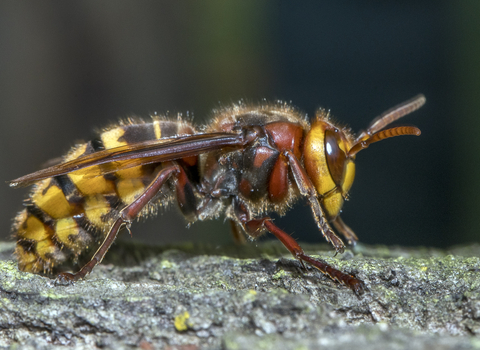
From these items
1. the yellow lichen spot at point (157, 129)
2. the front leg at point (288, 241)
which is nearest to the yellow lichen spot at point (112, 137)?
the yellow lichen spot at point (157, 129)

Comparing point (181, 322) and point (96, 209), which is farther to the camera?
point (96, 209)

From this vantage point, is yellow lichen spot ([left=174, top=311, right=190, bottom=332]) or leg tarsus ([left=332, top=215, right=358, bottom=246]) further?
leg tarsus ([left=332, top=215, right=358, bottom=246])

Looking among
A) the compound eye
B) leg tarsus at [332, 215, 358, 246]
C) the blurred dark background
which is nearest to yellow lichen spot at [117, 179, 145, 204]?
the compound eye

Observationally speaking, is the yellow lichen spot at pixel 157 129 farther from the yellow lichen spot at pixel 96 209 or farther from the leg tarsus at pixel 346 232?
the leg tarsus at pixel 346 232

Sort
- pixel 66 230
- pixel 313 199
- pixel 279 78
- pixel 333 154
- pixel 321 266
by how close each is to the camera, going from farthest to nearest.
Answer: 1. pixel 279 78
2. pixel 333 154
3. pixel 66 230
4. pixel 313 199
5. pixel 321 266

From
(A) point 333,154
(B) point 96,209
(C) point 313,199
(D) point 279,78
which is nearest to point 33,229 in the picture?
(B) point 96,209

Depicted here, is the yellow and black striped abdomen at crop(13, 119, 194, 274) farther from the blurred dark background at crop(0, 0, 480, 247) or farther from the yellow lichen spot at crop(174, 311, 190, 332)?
the blurred dark background at crop(0, 0, 480, 247)

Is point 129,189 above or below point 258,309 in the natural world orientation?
above

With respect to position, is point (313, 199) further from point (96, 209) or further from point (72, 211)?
point (72, 211)
